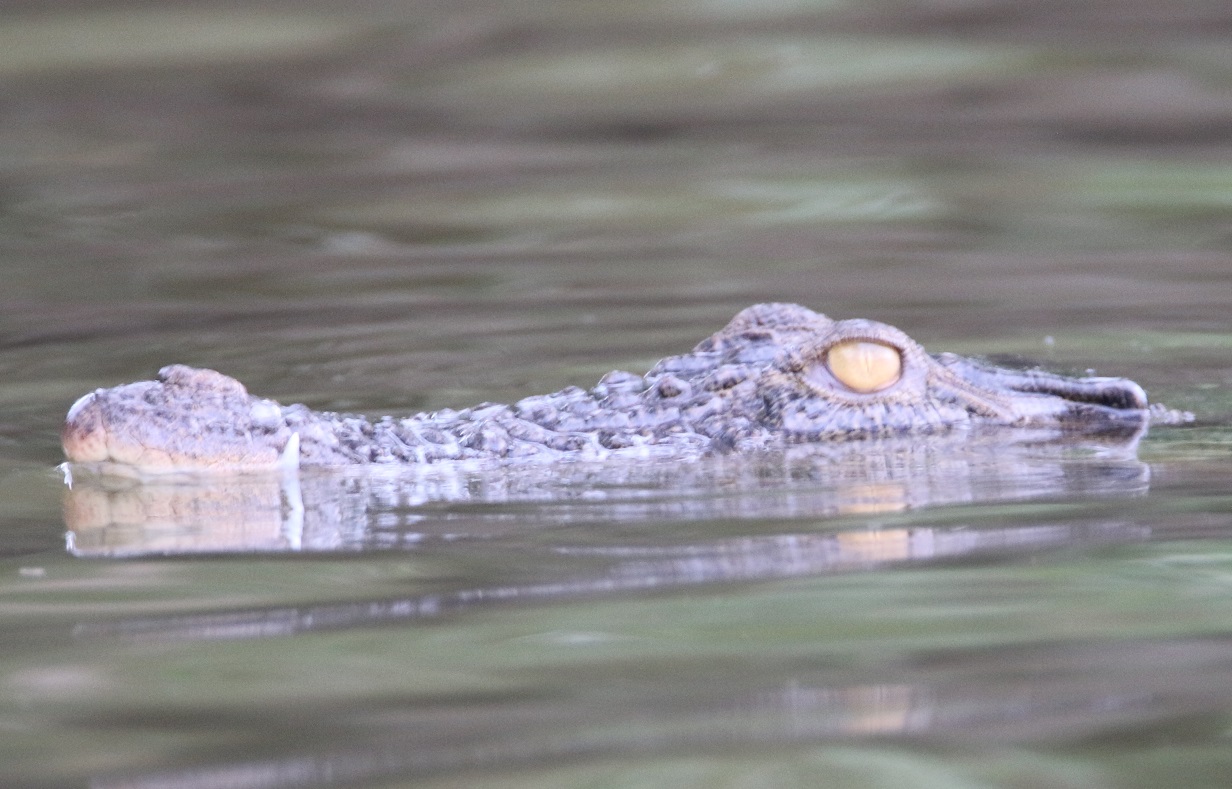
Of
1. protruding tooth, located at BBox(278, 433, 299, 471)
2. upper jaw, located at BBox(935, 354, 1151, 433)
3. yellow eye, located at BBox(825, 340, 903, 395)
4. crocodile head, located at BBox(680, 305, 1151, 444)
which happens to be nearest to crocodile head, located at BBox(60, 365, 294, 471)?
protruding tooth, located at BBox(278, 433, 299, 471)

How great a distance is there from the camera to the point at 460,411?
4914 millimetres

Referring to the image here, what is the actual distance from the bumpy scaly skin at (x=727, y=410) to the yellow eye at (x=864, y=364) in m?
0.02

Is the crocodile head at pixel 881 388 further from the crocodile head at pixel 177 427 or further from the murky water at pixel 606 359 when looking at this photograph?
the crocodile head at pixel 177 427

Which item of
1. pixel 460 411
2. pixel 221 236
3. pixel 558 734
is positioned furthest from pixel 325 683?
pixel 221 236

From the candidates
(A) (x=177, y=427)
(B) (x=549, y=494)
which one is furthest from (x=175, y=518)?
(B) (x=549, y=494)

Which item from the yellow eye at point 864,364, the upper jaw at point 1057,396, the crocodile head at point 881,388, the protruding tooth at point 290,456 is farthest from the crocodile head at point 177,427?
the upper jaw at point 1057,396

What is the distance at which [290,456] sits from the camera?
4203 millimetres

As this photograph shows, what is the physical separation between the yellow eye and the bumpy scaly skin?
0.02 m

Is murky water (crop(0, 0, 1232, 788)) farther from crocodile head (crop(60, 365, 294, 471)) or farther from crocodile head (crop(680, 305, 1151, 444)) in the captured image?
crocodile head (crop(680, 305, 1151, 444))

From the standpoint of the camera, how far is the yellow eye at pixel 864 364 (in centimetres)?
474

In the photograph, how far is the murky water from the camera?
2.43 m

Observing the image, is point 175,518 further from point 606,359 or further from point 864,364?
point 606,359

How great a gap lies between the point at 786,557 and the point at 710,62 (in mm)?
7302

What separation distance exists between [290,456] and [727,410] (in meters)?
1.15
